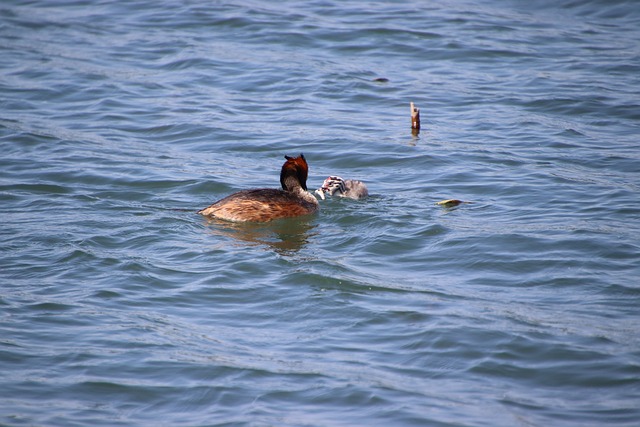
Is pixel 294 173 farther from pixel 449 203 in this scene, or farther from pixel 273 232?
pixel 449 203

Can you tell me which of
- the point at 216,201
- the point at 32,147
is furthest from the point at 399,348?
the point at 32,147

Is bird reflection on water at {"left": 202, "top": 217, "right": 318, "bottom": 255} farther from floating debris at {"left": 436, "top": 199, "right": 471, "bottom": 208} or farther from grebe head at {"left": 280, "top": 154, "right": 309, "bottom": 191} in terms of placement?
floating debris at {"left": 436, "top": 199, "right": 471, "bottom": 208}

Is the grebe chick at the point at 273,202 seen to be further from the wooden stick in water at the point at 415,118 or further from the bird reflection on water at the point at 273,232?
the wooden stick in water at the point at 415,118

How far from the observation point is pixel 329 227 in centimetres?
1085

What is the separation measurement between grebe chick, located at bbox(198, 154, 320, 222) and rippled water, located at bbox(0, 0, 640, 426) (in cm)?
19

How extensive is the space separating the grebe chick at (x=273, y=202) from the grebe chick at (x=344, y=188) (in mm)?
203

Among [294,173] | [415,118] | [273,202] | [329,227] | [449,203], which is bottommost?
[329,227]

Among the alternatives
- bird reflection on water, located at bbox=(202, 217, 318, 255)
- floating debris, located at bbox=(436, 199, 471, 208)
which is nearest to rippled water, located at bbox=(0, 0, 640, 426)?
bird reflection on water, located at bbox=(202, 217, 318, 255)

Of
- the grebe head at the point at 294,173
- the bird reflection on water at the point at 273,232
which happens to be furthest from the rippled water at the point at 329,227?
the grebe head at the point at 294,173

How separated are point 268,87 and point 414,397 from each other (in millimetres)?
10846

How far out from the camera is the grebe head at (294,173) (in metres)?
11.3

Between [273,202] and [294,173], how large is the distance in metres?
0.65

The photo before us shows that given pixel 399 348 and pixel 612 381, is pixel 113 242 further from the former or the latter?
pixel 612 381

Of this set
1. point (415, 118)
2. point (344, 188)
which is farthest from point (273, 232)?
point (415, 118)
